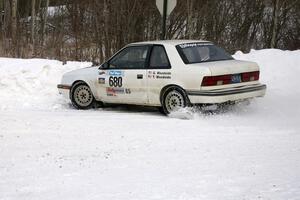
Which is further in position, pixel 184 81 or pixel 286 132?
pixel 184 81

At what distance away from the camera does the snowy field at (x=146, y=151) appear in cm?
589

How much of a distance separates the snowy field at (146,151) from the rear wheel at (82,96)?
0.24 meters

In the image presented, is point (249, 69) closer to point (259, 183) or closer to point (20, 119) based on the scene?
point (20, 119)

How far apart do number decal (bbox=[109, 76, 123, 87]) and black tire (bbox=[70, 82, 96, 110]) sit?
71 cm

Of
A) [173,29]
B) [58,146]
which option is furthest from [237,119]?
[173,29]

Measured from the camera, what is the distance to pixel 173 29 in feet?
76.0

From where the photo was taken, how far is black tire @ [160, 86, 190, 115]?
10.5m

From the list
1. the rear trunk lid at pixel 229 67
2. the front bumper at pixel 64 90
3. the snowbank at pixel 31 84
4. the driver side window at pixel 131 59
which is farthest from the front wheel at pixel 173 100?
the snowbank at pixel 31 84

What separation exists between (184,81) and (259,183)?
4610 millimetres

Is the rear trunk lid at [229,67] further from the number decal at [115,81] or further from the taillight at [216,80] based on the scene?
the number decal at [115,81]

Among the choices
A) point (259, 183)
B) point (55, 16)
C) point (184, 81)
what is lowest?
point (259, 183)

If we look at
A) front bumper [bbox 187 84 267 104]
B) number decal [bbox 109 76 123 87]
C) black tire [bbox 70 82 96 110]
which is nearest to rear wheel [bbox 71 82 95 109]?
black tire [bbox 70 82 96 110]

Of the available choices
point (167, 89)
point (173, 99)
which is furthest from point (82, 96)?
point (173, 99)

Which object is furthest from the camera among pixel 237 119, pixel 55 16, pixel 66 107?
pixel 55 16
